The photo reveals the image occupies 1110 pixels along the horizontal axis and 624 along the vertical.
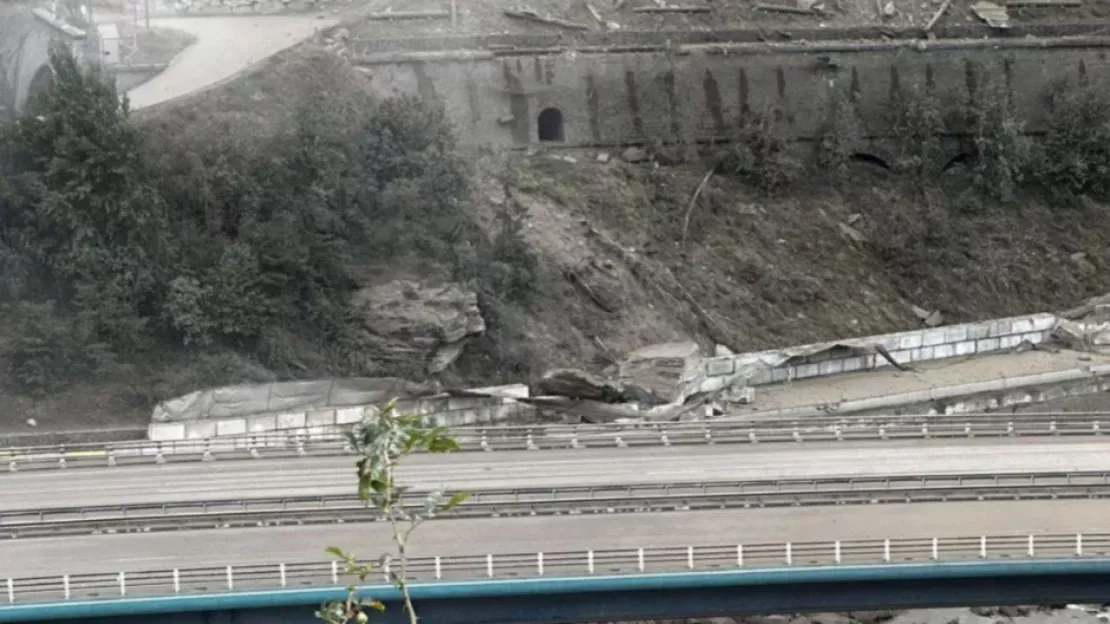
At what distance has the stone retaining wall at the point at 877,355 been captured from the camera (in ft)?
118

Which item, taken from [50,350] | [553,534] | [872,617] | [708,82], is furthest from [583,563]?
[708,82]

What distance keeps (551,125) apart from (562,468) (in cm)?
1750

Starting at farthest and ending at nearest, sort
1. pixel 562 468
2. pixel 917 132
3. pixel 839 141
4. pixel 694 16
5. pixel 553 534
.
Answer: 1. pixel 694 16
2. pixel 917 132
3. pixel 839 141
4. pixel 562 468
5. pixel 553 534

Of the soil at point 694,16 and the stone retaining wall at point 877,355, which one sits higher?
the soil at point 694,16

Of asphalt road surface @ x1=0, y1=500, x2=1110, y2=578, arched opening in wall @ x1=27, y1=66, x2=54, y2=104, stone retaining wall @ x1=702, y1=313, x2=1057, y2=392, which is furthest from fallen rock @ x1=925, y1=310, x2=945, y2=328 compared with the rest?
arched opening in wall @ x1=27, y1=66, x2=54, y2=104

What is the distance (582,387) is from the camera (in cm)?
3328

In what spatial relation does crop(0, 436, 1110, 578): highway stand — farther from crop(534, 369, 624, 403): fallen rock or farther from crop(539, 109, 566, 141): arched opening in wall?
crop(539, 109, 566, 141): arched opening in wall

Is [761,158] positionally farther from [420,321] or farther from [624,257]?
[420,321]

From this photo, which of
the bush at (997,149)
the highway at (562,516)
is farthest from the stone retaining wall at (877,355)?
the highway at (562,516)

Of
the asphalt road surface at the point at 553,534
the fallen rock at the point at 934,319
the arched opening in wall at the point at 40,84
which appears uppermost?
the arched opening in wall at the point at 40,84

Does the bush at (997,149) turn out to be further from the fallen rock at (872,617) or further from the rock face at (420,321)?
the fallen rock at (872,617)

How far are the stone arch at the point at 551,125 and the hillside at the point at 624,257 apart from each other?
737 millimetres

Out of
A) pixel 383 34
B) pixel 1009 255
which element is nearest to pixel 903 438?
pixel 1009 255

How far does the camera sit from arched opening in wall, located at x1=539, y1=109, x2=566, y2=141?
1618 inches
